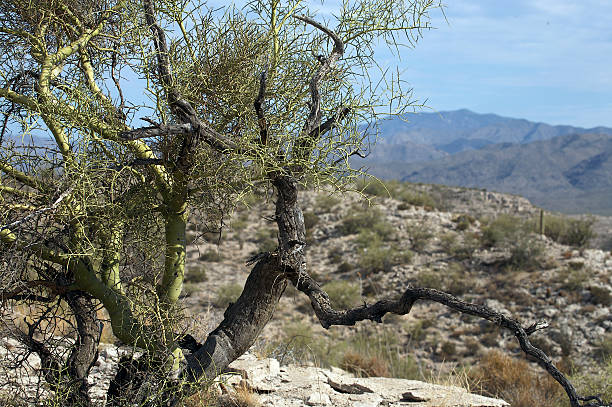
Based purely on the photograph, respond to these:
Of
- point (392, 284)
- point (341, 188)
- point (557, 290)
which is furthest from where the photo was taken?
point (392, 284)

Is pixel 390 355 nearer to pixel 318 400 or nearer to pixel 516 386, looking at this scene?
pixel 516 386

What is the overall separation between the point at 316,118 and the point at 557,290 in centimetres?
1523

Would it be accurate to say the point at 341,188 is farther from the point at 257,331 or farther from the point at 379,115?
the point at 257,331

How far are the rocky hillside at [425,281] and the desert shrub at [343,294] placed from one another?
37mm

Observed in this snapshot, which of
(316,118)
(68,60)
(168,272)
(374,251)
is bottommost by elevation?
(374,251)

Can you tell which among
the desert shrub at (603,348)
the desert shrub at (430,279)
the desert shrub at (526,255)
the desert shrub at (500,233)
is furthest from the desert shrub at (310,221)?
the desert shrub at (603,348)

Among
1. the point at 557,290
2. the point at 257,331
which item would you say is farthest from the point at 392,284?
the point at 257,331

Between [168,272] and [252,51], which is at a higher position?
[252,51]

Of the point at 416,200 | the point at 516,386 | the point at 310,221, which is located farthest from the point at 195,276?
the point at 416,200

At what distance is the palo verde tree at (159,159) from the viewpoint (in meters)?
3.32

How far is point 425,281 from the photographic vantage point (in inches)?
701

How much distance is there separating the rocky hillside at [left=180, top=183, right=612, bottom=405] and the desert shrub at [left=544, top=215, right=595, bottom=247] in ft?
0.31

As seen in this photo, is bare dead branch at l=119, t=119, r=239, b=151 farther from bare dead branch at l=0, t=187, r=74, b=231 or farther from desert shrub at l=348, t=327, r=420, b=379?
desert shrub at l=348, t=327, r=420, b=379

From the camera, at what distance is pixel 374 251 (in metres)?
19.8
